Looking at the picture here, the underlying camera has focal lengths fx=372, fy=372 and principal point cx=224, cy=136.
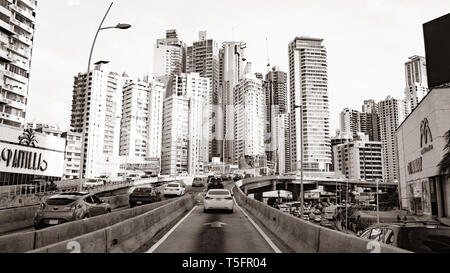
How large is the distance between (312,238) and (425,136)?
3475 centimetres

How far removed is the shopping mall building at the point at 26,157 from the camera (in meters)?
52.1

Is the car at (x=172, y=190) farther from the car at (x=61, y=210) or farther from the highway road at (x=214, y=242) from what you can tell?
the highway road at (x=214, y=242)

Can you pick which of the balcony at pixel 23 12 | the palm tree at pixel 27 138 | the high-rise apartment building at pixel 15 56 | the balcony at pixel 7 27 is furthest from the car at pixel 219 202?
the balcony at pixel 23 12

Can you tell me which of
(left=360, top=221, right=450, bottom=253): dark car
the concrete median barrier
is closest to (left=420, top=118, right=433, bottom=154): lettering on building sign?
(left=360, top=221, right=450, bottom=253): dark car

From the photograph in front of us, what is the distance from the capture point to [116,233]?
8812mm

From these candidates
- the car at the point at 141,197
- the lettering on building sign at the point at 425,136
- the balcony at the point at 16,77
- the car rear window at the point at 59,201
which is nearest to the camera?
the car rear window at the point at 59,201

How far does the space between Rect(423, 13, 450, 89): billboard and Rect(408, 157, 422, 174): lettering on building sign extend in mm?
17127

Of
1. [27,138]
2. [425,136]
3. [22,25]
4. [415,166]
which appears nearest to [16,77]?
[22,25]

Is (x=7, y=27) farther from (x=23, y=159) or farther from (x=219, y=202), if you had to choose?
(x=219, y=202)

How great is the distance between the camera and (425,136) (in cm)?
3803

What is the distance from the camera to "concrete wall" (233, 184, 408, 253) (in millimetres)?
5697

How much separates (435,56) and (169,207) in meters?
20.6
